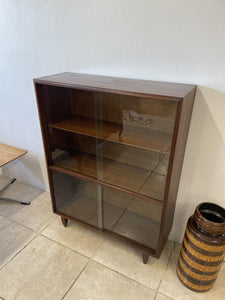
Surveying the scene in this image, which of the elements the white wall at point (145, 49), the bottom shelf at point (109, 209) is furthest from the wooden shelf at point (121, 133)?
the bottom shelf at point (109, 209)

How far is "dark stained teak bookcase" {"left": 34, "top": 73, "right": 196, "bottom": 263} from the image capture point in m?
1.17

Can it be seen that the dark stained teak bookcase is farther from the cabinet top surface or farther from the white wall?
the white wall

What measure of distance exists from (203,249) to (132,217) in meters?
0.52

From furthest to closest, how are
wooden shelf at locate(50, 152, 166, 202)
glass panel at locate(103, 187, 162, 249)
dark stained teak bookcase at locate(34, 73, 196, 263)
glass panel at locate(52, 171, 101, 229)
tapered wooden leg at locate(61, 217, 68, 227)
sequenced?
tapered wooden leg at locate(61, 217, 68, 227), glass panel at locate(52, 171, 101, 229), glass panel at locate(103, 187, 162, 249), wooden shelf at locate(50, 152, 166, 202), dark stained teak bookcase at locate(34, 73, 196, 263)

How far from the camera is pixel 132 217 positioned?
160 cm

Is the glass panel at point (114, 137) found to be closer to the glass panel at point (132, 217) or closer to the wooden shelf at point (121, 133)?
the wooden shelf at point (121, 133)

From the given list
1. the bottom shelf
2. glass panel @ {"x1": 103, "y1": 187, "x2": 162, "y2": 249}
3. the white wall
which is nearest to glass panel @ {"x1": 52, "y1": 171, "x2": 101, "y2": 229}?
the bottom shelf

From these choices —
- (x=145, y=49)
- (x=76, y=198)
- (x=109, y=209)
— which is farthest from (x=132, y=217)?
(x=145, y=49)

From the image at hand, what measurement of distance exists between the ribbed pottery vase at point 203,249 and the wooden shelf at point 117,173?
0.28 meters

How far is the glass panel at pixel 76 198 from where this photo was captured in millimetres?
1672

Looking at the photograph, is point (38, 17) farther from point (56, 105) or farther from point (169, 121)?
point (169, 121)

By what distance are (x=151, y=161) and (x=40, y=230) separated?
118 centimetres

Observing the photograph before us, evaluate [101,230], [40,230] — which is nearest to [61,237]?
[40,230]

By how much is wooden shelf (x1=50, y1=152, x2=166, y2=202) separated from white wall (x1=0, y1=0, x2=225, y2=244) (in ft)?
0.86
